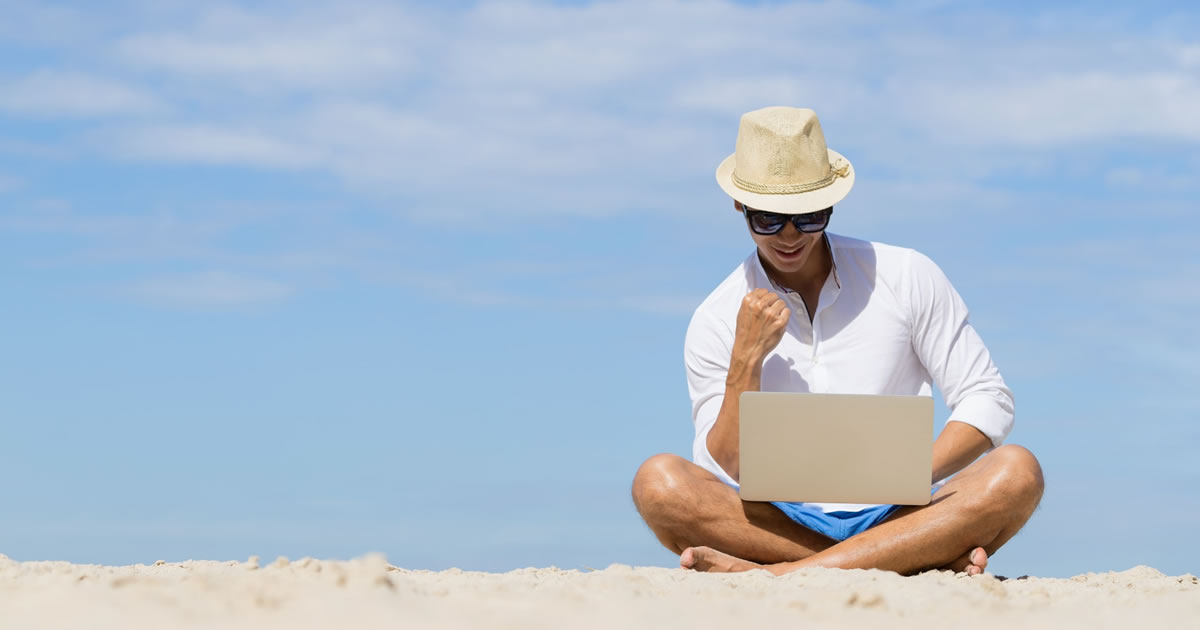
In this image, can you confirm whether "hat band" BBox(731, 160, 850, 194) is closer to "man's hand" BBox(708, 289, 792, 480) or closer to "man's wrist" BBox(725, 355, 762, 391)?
"man's hand" BBox(708, 289, 792, 480)

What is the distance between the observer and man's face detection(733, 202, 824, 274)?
17.1ft

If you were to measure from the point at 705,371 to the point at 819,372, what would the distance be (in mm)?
518

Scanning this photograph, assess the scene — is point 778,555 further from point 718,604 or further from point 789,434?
point 718,604

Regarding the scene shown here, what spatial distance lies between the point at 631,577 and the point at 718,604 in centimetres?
70

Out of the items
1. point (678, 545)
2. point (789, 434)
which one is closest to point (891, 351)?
point (789, 434)

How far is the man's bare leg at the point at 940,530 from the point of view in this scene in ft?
16.2

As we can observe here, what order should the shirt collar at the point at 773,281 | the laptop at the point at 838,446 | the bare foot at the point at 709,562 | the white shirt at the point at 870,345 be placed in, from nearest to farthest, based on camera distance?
the laptop at the point at 838,446, the bare foot at the point at 709,562, the white shirt at the point at 870,345, the shirt collar at the point at 773,281

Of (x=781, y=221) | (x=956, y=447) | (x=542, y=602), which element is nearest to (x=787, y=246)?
(x=781, y=221)

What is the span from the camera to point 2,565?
462 cm

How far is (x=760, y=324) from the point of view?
502 cm

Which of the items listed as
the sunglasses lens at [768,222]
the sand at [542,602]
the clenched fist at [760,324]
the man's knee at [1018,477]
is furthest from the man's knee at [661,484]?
the man's knee at [1018,477]

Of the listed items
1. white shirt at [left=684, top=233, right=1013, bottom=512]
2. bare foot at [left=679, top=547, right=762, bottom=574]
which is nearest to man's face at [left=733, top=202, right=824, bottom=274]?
white shirt at [left=684, top=233, right=1013, bottom=512]

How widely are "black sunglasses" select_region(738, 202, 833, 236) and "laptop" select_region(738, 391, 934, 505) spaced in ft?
2.61

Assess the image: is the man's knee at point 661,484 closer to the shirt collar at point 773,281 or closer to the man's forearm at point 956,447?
the shirt collar at point 773,281
